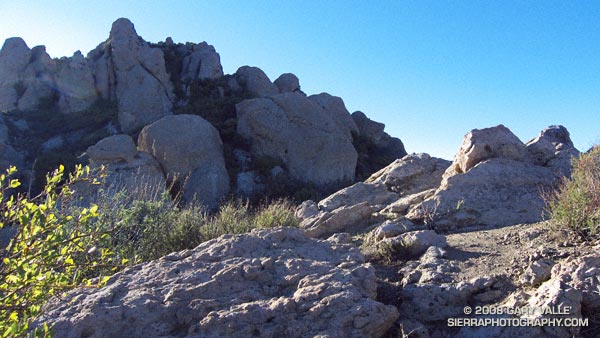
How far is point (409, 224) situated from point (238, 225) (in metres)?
2.36

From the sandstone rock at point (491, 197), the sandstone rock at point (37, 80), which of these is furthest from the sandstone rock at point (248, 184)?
the sandstone rock at point (37, 80)

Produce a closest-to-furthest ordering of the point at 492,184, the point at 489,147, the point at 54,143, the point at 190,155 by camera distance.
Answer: the point at 492,184
the point at 489,147
the point at 190,155
the point at 54,143

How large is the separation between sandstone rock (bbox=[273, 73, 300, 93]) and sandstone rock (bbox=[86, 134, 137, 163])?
1479cm

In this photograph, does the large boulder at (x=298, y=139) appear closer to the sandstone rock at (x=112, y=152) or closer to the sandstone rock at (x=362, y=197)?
the sandstone rock at (x=112, y=152)

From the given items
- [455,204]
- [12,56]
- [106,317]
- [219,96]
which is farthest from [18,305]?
[12,56]

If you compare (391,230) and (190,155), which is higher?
(190,155)

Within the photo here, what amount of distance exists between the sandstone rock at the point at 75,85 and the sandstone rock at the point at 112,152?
11764 millimetres

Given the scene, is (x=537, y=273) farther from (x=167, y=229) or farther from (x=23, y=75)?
(x=23, y=75)

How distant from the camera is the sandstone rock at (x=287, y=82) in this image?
1167 inches

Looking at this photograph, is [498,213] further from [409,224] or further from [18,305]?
[18,305]

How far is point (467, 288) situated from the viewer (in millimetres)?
4020

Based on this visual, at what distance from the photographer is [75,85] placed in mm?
27250

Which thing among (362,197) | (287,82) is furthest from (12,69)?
(362,197)

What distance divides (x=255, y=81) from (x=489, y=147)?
20344 mm
